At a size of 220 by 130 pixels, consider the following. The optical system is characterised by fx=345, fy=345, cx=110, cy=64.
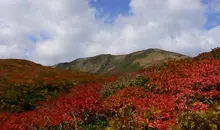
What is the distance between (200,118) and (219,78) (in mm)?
14268

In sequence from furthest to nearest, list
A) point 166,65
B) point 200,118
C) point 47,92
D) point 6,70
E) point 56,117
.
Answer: point 6,70 < point 47,92 < point 166,65 < point 56,117 < point 200,118

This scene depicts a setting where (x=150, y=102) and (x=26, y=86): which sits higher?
(x=26, y=86)

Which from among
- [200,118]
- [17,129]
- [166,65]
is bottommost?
[17,129]

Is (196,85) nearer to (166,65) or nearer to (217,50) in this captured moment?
(166,65)

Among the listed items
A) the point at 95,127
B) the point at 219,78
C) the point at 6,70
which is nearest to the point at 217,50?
the point at 219,78

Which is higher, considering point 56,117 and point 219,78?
point 219,78

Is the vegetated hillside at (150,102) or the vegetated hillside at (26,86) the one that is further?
the vegetated hillside at (26,86)

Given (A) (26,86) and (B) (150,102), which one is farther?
(A) (26,86)

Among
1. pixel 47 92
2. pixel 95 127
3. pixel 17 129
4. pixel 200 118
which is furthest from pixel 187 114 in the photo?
pixel 47 92

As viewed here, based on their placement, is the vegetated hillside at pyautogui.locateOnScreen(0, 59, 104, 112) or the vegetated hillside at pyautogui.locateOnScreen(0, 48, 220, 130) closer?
the vegetated hillside at pyautogui.locateOnScreen(0, 48, 220, 130)

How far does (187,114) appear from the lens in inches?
371

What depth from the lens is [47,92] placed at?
4138cm

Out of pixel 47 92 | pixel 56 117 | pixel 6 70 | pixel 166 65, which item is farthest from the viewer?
pixel 6 70

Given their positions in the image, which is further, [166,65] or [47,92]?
[47,92]
